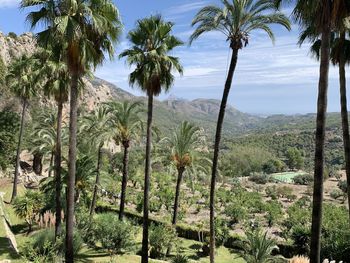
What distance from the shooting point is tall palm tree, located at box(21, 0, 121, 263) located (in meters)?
12.1

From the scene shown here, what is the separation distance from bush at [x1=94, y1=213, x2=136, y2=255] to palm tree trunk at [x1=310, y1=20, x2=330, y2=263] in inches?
461

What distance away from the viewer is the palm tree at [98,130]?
80.8 ft

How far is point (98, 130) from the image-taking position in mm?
26188

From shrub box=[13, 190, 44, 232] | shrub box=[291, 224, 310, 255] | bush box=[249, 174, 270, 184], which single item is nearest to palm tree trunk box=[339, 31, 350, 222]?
shrub box=[291, 224, 310, 255]

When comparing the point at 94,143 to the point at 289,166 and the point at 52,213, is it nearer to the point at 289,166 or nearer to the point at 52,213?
the point at 52,213

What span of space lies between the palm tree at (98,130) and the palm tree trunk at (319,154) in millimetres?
16206

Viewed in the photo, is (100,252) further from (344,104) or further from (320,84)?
(320,84)

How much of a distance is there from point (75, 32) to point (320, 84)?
7.57 metres

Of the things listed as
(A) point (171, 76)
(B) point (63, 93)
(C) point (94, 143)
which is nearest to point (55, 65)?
(B) point (63, 93)

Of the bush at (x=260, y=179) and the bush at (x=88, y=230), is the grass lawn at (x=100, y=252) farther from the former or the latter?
the bush at (x=260, y=179)

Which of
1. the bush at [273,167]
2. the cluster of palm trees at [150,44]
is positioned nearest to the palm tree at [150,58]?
the cluster of palm trees at [150,44]

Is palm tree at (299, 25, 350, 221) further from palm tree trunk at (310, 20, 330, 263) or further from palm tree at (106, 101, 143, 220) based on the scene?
palm tree at (106, 101, 143, 220)

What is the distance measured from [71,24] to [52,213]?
47.8 feet

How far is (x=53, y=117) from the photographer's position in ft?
135
